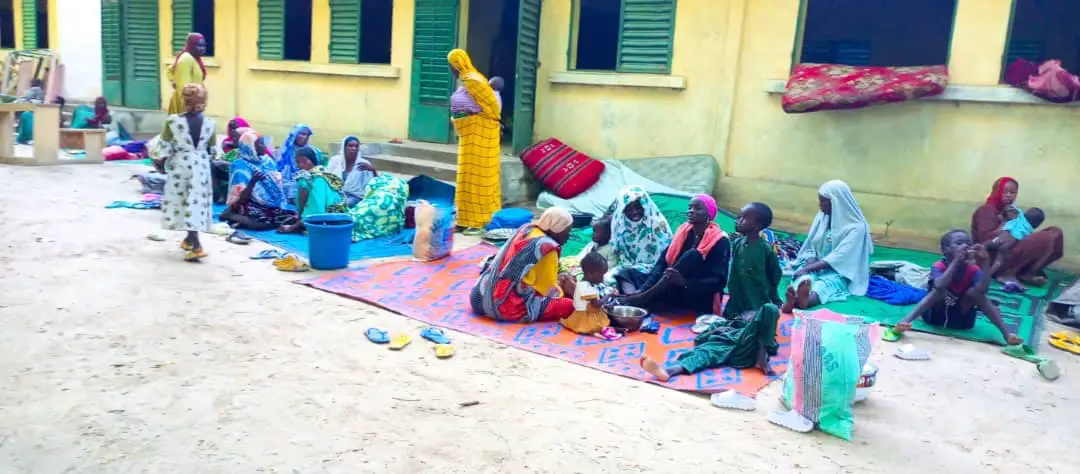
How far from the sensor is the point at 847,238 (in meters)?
5.49

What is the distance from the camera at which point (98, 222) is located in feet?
21.5

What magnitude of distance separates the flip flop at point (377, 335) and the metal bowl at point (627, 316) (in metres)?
1.36

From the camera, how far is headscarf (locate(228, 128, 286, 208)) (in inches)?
267

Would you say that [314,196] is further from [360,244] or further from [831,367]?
[831,367]

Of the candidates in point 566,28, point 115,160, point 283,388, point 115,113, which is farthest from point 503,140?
point 283,388

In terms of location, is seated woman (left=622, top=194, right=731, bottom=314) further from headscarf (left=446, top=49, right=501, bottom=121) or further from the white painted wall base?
the white painted wall base

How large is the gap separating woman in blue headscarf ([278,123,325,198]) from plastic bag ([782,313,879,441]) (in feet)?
18.3

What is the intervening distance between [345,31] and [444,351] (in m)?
7.69

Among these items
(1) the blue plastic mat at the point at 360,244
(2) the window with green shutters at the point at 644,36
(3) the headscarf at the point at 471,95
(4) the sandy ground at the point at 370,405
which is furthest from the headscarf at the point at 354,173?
(2) the window with green shutters at the point at 644,36

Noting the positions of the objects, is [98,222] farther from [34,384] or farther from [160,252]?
[34,384]

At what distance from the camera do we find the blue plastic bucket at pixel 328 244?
543 cm

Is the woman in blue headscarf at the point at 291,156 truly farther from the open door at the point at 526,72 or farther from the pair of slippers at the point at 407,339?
the pair of slippers at the point at 407,339

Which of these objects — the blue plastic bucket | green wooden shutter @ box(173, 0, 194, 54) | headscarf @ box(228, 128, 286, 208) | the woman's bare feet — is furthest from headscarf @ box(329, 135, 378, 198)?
green wooden shutter @ box(173, 0, 194, 54)

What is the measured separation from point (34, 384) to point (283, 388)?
104 centimetres
